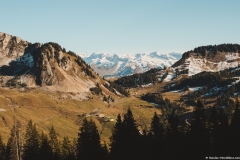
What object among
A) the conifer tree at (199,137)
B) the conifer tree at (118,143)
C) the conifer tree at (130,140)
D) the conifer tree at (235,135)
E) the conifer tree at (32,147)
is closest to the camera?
the conifer tree at (235,135)

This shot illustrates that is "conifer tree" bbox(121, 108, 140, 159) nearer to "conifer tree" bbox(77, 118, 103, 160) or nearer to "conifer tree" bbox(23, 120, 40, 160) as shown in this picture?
"conifer tree" bbox(77, 118, 103, 160)

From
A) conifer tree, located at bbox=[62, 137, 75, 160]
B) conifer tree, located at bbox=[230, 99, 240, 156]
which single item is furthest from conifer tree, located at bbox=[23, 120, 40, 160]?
conifer tree, located at bbox=[230, 99, 240, 156]

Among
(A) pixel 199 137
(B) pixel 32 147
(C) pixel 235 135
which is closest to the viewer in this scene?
(C) pixel 235 135

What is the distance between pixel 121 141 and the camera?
2530 inches

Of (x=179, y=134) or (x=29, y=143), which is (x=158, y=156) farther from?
(x=29, y=143)

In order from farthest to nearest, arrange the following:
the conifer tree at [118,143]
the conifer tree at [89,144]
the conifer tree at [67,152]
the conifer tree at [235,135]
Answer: the conifer tree at [67,152], the conifer tree at [89,144], the conifer tree at [118,143], the conifer tree at [235,135]

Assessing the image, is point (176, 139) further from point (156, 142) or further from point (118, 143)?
point (118, 143)

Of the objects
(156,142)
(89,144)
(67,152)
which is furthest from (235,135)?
(67,152)

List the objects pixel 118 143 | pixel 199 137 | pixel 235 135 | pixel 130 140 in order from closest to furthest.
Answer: pixel 235 135
pixel 199 137
pixel 130 140
pixel 118 143

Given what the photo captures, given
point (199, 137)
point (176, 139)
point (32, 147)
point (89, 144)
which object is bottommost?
point (32, 147)

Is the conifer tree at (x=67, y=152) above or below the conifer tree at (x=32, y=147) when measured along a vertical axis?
below

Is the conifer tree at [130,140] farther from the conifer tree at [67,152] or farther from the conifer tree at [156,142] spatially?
the conifer tree at [67,152]

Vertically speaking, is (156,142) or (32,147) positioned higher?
(156,142)

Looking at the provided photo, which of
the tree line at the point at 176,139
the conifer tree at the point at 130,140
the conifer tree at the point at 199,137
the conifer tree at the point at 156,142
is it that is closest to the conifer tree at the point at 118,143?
the tree line at the point at 176,139
